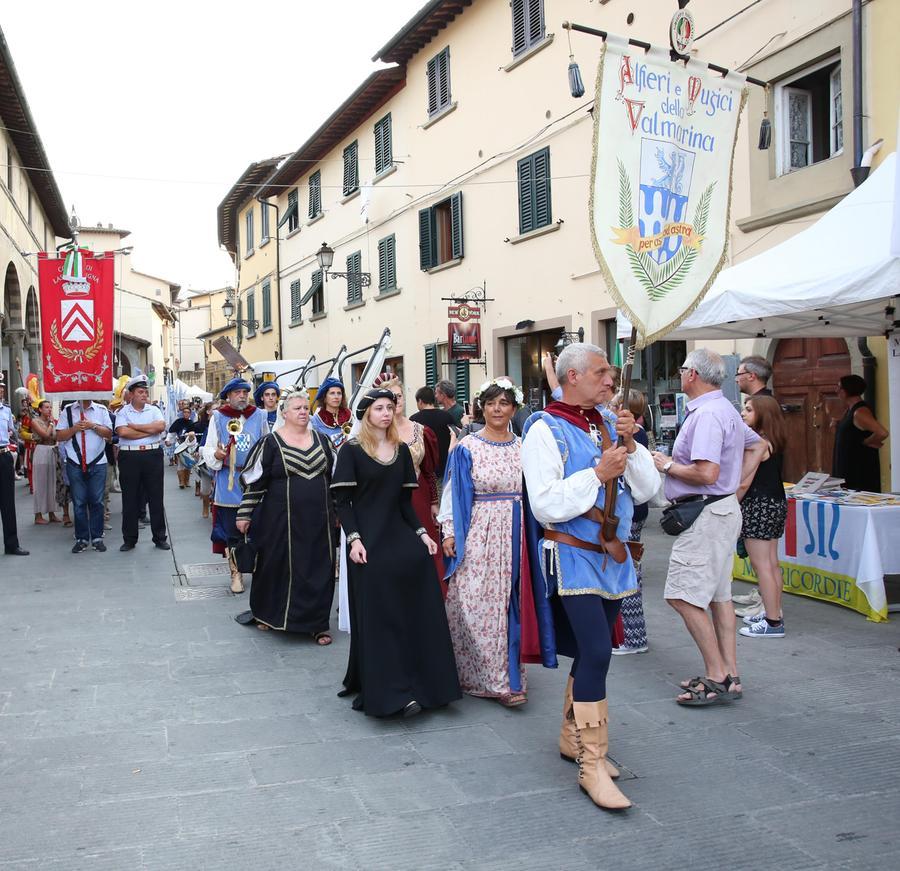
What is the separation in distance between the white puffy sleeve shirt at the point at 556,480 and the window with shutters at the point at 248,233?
3212 cm

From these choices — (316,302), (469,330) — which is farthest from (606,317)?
(316,302)

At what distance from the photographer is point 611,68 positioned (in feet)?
12.6

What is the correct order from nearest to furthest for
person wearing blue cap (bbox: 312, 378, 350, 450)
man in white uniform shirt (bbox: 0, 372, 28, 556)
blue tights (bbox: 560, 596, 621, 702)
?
1. blue tights (bbox: 560, 596, 621, 702)
2. person wearing blue cap (bbox: 312, 378, 350, 450)
3. man in white uniform shirt (bbox: 0, 372, 28, 556)

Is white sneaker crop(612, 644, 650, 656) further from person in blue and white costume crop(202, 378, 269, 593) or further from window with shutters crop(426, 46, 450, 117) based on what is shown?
window with shutters crop(426, 46, 450, 117)

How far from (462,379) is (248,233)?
19308 mm

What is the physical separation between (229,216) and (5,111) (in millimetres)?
15165

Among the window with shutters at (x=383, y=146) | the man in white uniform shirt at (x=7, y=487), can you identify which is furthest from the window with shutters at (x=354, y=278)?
the man in white uniform shirt at (x=7, y=487)

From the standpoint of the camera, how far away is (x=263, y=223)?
32062 millimetres

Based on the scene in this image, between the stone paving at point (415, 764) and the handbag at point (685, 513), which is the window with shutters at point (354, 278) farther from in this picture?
the handbag at point (685, 513)

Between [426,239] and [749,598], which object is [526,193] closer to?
[426,239]

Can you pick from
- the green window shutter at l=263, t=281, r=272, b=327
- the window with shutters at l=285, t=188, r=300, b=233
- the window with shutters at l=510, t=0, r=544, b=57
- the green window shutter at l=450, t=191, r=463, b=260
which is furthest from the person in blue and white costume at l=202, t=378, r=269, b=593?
the green window shutter at l=263, t=281, r=272, b=327

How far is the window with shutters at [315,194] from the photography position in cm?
2660

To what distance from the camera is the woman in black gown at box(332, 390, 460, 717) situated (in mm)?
4707

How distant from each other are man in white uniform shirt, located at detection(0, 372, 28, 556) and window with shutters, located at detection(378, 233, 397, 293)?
40.2ft
